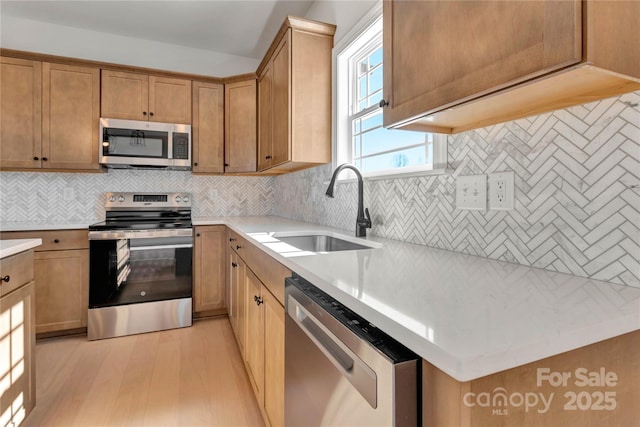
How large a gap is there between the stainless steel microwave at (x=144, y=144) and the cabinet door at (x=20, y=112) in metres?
0.49

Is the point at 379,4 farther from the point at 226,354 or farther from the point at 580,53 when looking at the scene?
the point at 226,354

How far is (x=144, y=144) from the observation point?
294cm

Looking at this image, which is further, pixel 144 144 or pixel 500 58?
pixel 144 144

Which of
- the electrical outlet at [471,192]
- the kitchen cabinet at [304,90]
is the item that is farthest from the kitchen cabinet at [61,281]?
the electrical outlet at [471,192]

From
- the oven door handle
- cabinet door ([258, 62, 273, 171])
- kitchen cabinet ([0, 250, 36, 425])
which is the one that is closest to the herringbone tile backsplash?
cabinet door ([258, 62, 273, 171])

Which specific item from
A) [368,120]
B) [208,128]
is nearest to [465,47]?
[368,120]

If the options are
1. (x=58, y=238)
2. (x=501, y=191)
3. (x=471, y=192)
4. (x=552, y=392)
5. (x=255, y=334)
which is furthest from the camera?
(x=58, y=238)

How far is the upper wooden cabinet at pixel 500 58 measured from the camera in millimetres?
598

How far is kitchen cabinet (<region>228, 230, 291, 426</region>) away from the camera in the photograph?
4.18 feet

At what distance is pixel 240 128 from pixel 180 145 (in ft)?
1.93

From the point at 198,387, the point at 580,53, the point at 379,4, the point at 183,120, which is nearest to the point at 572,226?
the point at 580,53

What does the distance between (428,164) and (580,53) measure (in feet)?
2.95

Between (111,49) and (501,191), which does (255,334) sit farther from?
(111,49)

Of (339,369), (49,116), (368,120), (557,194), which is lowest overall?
(339,369)
